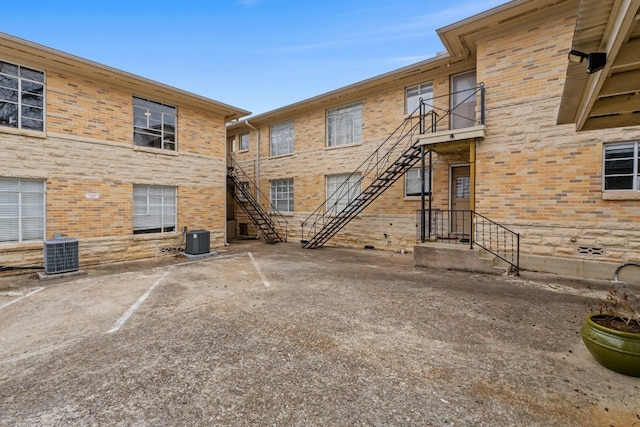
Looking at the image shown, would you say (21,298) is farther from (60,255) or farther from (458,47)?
(458,47)

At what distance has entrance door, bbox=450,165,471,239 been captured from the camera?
10859 mm

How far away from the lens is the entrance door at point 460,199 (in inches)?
428

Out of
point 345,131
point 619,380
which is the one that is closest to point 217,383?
point 619,380

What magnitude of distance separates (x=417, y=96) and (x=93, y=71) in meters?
11.8

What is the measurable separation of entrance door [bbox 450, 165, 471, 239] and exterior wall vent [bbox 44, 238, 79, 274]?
12.7 m

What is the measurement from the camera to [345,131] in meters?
14.2

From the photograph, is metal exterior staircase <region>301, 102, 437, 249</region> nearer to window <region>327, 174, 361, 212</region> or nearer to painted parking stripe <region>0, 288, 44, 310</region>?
window <region>327, 174, 361, 212</region>

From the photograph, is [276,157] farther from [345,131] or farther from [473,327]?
[473,327]

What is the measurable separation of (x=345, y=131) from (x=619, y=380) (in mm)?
12654

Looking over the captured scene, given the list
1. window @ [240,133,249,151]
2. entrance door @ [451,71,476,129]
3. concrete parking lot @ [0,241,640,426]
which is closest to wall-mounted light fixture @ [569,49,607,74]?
concrete parking lot @ [0,241,640,426]

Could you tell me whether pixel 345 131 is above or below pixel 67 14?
below

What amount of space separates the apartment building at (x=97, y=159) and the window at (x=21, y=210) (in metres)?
0.02

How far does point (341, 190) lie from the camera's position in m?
14.2

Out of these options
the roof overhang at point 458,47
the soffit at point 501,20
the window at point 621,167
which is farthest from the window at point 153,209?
the window at point 621,167
